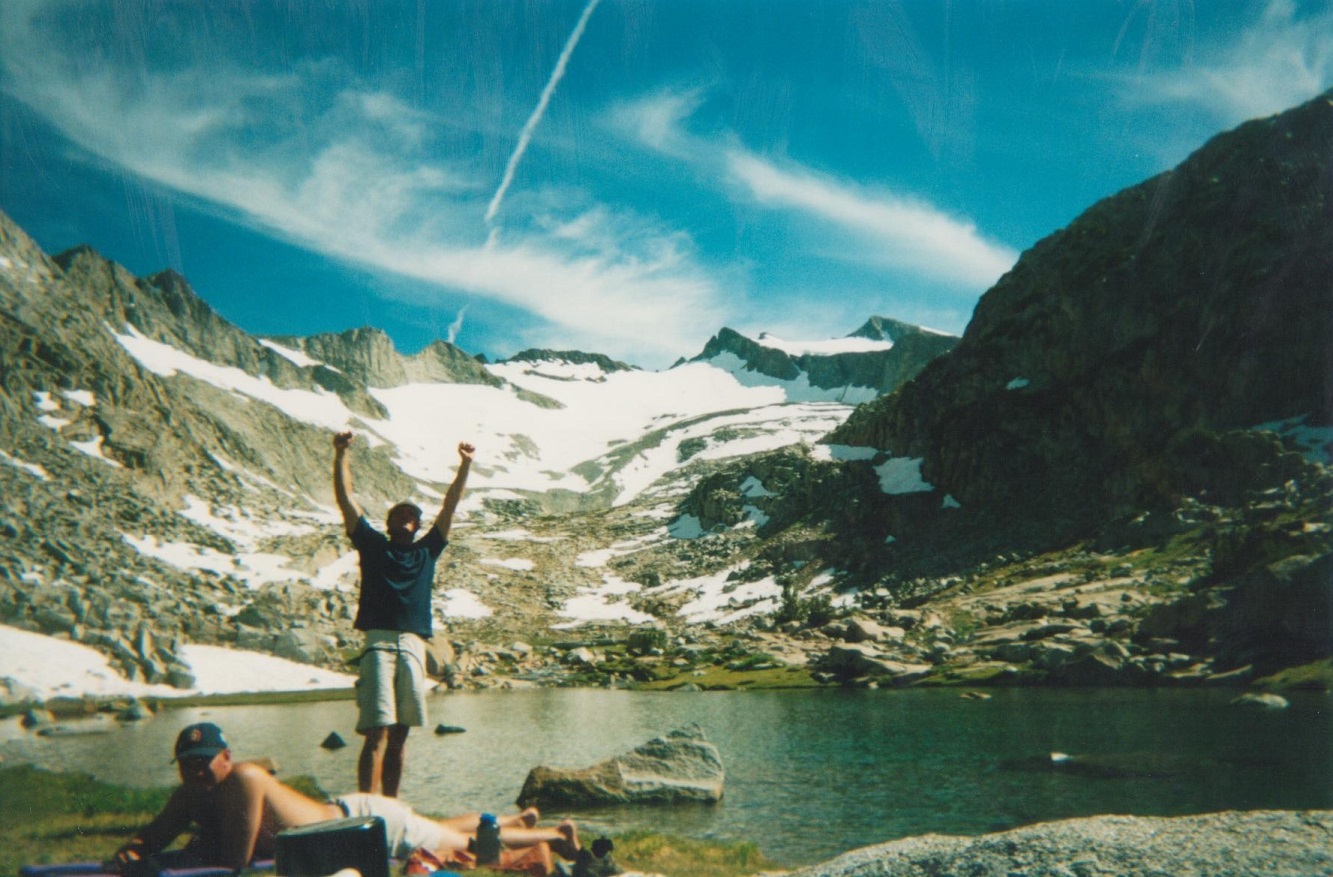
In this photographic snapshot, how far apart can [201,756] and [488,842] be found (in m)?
3.19

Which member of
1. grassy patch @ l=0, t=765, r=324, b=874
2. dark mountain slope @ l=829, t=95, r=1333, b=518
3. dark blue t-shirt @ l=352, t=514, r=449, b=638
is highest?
dark mountain slope @ l=829, t=95, r=1333, b=518

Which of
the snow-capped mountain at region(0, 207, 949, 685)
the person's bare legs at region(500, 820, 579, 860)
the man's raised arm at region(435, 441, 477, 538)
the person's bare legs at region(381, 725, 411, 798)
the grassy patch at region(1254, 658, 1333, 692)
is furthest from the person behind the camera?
the snow-capped mountain at region(0, 207, 949, 685)

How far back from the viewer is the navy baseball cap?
21.8 feet

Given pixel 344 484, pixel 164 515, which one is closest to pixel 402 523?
pixel 344 484

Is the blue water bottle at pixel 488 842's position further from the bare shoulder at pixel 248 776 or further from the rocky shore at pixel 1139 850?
the rocky shore at pixel 1139 850

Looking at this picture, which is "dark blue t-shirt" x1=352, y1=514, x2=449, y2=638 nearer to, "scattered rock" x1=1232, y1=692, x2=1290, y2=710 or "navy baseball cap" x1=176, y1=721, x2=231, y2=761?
"navy baseball cap" x1=176, y1=721, x2=231, y2=761

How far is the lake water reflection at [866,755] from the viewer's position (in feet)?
49.6

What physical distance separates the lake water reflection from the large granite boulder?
0.56 metres

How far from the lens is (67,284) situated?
445ft

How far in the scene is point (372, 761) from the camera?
8781mm

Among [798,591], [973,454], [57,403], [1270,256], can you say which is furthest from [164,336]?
[1270,256]

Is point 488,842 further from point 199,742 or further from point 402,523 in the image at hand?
point 402,523

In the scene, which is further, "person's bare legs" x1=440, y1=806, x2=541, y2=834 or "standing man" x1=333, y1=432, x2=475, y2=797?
"person's bare legs" x1=440, y1=806, x2=541, y2=834

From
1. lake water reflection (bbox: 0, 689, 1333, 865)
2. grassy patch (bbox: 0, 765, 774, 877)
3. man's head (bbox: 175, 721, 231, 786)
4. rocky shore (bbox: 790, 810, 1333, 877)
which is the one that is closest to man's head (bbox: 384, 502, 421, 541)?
man's head (bbox: 175, 721, 231, 786)
